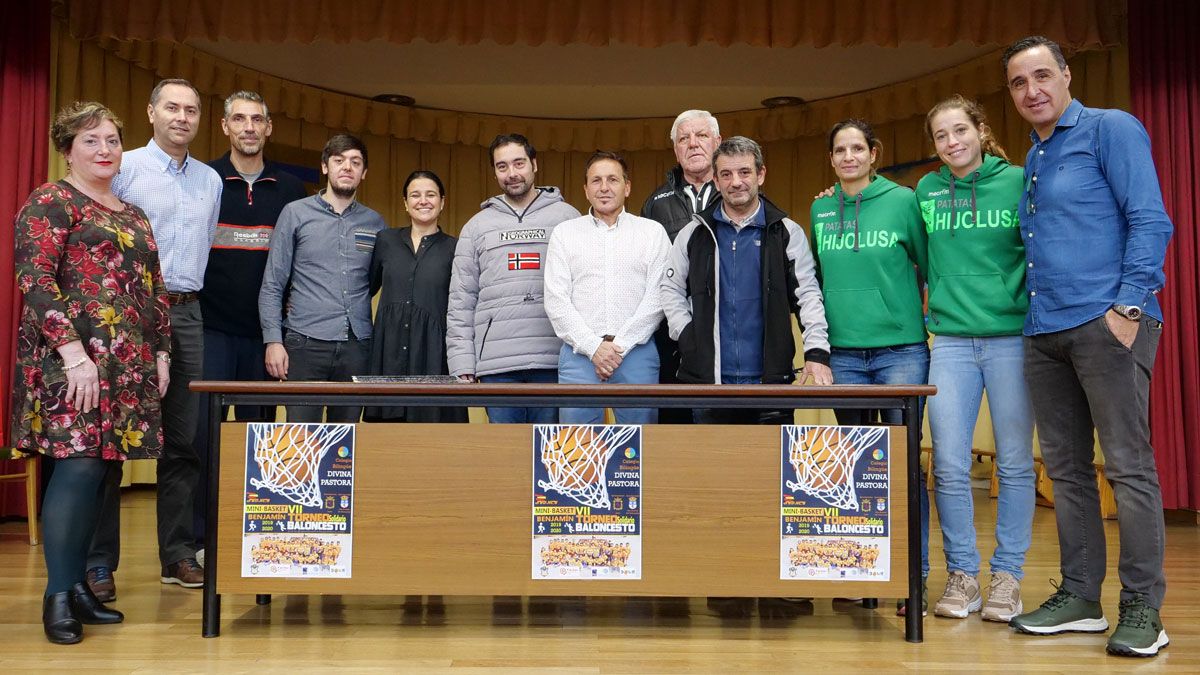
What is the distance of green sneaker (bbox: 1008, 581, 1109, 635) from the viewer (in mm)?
2664

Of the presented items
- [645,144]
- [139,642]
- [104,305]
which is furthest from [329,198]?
[645,144]

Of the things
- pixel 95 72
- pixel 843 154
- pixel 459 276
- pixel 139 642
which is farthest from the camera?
pixel 95 72

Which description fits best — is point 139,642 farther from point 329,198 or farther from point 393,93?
point 393,93

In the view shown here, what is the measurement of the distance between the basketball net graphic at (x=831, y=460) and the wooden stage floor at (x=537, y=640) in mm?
394

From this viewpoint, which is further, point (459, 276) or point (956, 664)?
point (459, 276)

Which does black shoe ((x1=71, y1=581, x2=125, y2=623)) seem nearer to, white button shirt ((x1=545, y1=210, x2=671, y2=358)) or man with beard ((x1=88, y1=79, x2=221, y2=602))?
man with beard ((x1=88, y1=79, x2=221, y2=602))

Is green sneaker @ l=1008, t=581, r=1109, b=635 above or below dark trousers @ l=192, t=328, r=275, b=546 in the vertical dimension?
below

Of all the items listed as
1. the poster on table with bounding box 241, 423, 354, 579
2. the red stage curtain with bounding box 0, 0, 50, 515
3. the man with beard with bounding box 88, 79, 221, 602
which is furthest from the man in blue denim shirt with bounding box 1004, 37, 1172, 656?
the red stage curtain with bounding box 0, 0, 50, 515

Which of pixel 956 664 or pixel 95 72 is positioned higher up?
pixel 95 72

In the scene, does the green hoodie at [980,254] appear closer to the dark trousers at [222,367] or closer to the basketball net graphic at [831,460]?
the basketball net graphic at [831,460]

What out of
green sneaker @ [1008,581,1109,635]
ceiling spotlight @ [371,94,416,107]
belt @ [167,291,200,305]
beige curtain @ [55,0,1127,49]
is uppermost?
ceiling spotlight @ [371,94,416,107]

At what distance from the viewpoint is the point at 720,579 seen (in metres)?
2.58

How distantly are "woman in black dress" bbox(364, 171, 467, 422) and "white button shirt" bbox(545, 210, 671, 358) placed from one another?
0.54 m

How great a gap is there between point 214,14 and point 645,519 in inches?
156
